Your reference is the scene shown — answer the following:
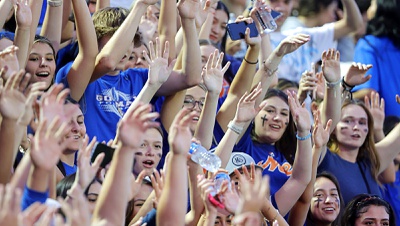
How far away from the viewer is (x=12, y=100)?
4.19 metres

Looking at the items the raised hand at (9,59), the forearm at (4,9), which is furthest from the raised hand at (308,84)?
the raised hand at (9,59)

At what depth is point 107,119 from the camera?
5.59 m

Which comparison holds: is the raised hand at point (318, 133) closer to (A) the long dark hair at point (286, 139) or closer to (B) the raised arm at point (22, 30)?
(A) the long dark hair at point (286, 139)

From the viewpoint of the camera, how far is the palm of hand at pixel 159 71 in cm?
541

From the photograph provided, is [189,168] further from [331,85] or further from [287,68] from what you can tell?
[287,68]

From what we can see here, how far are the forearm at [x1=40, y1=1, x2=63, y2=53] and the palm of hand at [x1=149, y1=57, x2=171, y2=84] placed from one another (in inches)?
23.7

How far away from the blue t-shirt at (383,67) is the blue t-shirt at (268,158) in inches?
71.0

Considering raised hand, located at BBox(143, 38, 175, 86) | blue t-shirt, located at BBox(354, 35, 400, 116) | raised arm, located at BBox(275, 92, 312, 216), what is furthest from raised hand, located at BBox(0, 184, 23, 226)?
blue t-shirt, located at BBox(354, 35, 400, 116)

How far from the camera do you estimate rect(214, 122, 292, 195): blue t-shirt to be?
5953mm

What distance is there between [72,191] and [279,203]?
201cm

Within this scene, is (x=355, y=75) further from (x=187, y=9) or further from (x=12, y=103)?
(x=12, y=103)

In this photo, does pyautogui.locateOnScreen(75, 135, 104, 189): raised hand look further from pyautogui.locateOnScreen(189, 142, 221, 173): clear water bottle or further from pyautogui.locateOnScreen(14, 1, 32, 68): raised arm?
pyautogui.locateOnScreen(14, 1, 32, 68): raised arm

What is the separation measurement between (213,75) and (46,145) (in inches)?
78.9

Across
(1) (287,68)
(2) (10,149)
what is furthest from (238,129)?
(1) (287,68)
